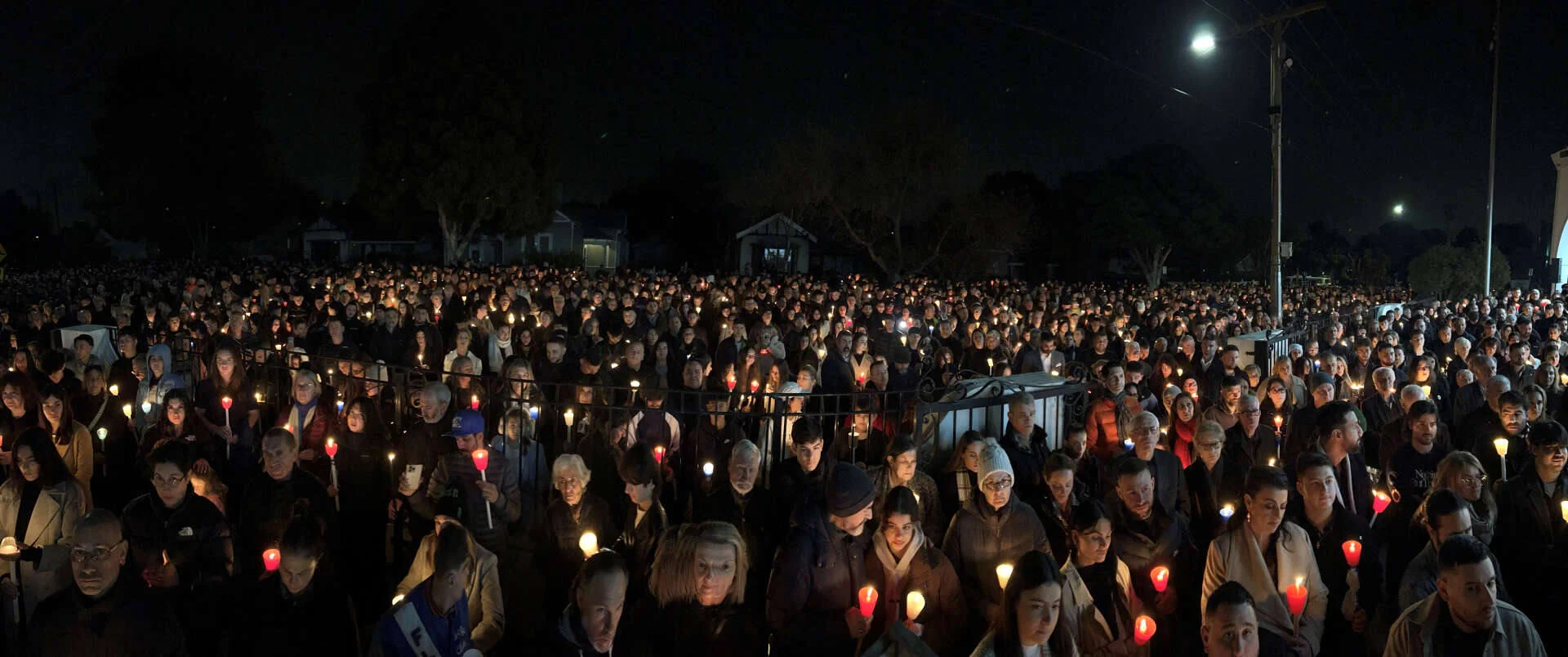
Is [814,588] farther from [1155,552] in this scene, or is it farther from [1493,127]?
[1493,127]

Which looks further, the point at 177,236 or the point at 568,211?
the point at 568,211

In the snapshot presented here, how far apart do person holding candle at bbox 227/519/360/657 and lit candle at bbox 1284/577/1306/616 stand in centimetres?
389

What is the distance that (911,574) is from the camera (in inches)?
169

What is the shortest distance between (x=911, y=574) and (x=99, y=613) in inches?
123

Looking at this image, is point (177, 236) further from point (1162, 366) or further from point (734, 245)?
point (1162, 366)

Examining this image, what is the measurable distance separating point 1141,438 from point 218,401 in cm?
638

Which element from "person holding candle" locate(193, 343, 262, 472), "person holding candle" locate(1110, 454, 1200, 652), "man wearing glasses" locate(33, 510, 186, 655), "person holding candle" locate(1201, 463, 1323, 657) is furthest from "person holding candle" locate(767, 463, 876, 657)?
"person holding candle" locate(193, 343, 262, 472)

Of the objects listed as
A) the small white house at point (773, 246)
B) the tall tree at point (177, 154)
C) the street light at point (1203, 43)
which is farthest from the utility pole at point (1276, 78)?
the tall tree at point (177, 154)

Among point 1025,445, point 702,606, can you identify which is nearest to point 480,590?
point 702,606

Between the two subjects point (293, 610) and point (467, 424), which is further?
point (467, 424)

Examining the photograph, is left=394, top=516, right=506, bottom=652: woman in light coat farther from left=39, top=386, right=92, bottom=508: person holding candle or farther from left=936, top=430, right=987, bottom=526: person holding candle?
left=39, top=386, right=92, bottom=508: person holding candle

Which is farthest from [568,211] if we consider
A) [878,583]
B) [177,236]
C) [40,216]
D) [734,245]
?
[878,583]

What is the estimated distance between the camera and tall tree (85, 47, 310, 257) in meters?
53.2

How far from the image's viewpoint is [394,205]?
44.4 m
